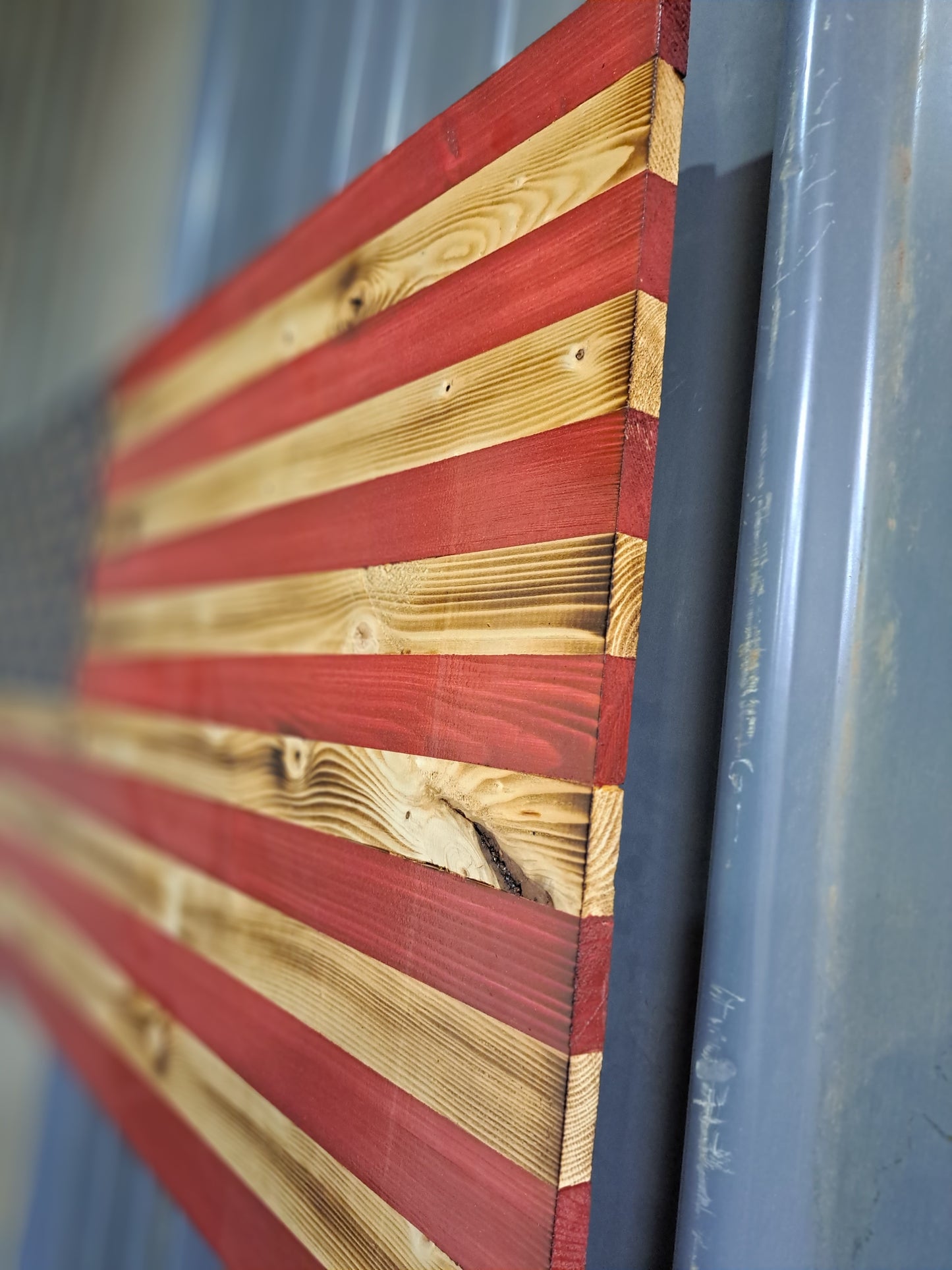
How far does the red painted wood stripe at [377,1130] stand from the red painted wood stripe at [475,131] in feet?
2.80

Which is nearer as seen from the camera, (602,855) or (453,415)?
(602,855)

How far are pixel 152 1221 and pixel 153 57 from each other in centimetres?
264

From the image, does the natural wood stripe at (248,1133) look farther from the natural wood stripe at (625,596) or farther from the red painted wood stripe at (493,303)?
the red painted wood stripe at (493,303)

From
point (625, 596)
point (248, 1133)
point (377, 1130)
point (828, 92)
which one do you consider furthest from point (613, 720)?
point (248, 1133)

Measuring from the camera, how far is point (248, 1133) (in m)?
1.10

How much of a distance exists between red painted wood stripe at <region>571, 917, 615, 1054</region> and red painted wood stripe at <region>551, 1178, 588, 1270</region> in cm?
10

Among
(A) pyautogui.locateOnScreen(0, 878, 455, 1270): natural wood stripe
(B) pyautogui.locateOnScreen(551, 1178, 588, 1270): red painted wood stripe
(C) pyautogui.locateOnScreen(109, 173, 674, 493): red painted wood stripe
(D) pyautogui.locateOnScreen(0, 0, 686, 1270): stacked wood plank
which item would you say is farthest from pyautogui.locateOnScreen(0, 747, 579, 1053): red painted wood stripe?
(C) pyautogui.locateOnScreen(109, 173, 674, 493): red painted wood stripe

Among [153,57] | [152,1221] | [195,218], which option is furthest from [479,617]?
[153,57]

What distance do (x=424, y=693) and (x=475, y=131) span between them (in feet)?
1.76

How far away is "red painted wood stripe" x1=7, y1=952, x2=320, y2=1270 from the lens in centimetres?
104

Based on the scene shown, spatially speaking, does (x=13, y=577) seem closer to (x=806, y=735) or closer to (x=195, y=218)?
(x=195, y=218)

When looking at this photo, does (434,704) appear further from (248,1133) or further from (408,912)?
(248,1133)

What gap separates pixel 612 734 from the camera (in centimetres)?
70

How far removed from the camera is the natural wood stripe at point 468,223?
2.50 feet
